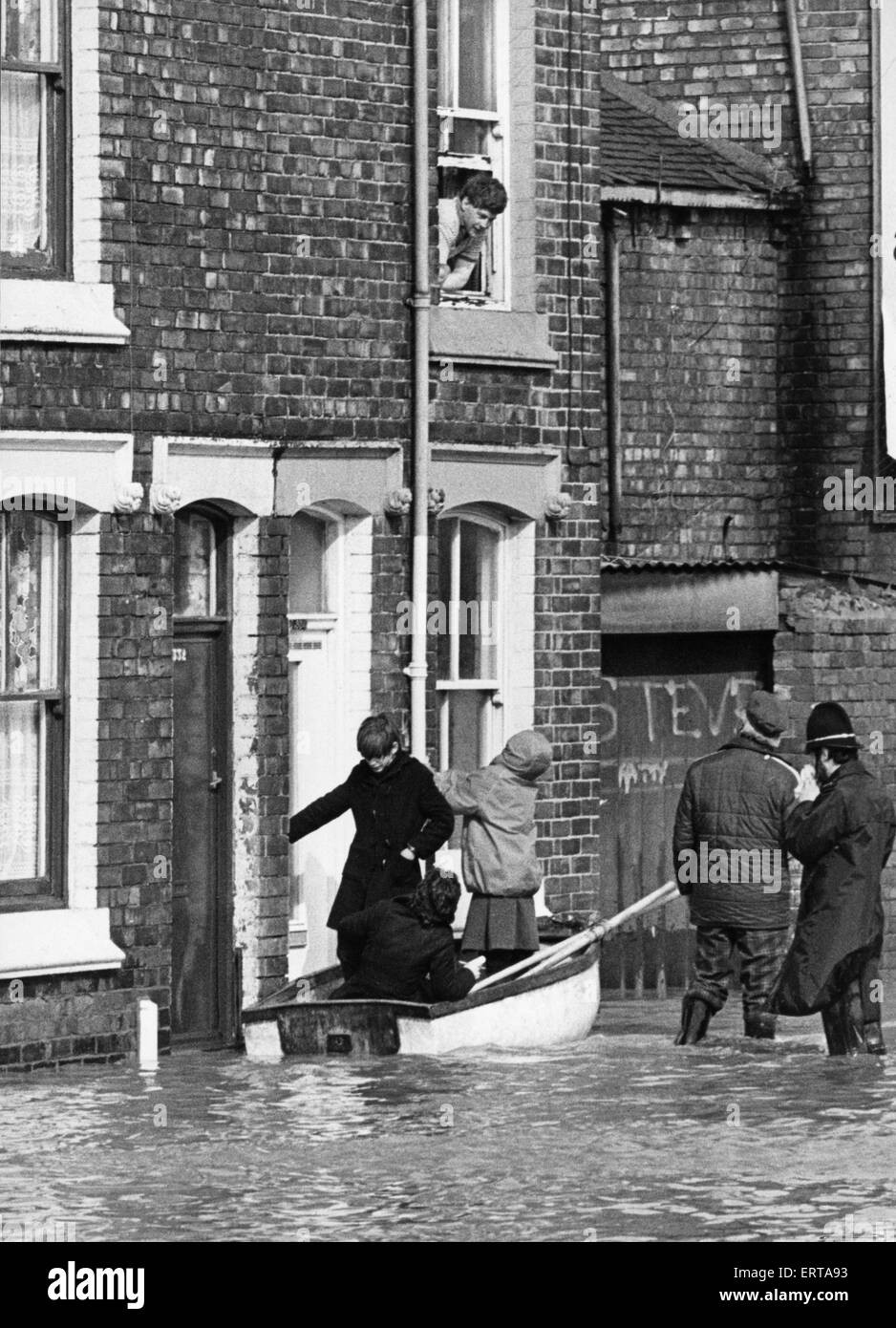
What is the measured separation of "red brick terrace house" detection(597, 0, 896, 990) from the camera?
2309 cm

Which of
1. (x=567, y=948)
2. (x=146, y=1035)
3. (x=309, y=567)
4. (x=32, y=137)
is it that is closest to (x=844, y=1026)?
(x=567, y=948)

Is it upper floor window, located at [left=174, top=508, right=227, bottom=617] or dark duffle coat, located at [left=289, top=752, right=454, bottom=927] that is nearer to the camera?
dark duffle coat, located at [left=289, top=752, right=454, bottom=927]

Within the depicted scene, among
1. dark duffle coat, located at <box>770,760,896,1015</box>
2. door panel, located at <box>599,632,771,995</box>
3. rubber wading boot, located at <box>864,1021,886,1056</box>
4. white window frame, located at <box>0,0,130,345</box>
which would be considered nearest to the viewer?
dark duffle coat, located at <box>770,760,896,1015</box>

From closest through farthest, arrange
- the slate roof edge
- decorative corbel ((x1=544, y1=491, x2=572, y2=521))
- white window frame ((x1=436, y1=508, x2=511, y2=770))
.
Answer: white window frame ((x1=436, y1=508, x2=511, y2=770))
decorative corbel ((x1=544, y1=491, x2=572, y2=521))
the slate roof edge

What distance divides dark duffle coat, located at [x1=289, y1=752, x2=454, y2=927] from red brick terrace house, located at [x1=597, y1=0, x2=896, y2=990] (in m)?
4.98

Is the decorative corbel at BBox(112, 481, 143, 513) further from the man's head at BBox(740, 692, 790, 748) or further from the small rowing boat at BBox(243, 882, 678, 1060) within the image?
the man's head at BBox(740, 692, 790, 748)

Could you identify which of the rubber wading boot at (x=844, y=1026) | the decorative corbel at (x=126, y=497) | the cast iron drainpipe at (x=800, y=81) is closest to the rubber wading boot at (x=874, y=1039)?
the rubber wading boot at (x=844, y=1026)

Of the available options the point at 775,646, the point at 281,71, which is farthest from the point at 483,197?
the point at 775,646

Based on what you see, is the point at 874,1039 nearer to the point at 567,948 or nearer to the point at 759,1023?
the point at 759,1023

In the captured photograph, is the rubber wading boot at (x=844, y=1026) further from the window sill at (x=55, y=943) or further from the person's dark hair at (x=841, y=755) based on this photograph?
the window sill at (x=55, y=943)

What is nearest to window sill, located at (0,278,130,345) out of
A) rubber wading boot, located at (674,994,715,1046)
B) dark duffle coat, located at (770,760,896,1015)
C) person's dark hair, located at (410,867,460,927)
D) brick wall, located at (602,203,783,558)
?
A: person's dark hair, located at (410,867,460,927)

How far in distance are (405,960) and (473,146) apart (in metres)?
5.87

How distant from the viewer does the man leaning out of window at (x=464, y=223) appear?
65.0 ft

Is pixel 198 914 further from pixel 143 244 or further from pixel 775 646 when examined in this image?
pixel 775 646
